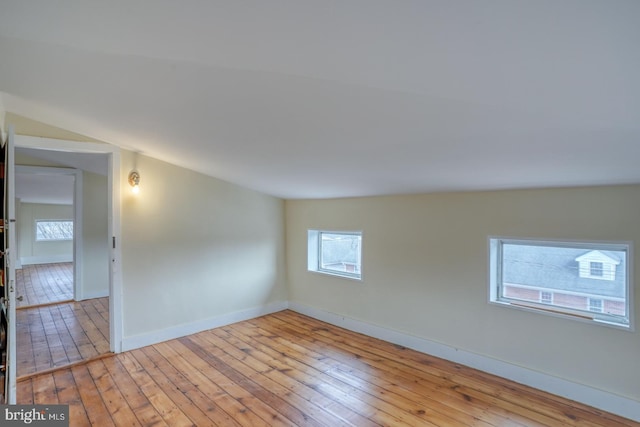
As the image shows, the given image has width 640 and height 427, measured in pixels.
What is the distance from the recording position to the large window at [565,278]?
241cm

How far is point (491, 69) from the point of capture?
1.16m

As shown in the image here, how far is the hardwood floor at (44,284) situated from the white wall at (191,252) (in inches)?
112

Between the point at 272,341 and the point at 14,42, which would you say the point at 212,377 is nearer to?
the point at 272,341

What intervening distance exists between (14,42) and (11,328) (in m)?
1.87

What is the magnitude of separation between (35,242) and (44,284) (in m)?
3.68

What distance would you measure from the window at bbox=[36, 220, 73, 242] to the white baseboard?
49 cm

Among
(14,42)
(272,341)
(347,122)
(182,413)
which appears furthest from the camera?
(272,341)

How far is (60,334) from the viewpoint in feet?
12.8

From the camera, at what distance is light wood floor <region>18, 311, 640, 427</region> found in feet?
7.54

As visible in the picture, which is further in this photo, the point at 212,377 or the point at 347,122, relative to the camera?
the point at 212,377

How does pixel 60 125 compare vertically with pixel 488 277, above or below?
above

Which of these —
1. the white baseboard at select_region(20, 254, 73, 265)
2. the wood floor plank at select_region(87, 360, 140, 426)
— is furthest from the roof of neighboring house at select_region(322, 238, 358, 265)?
the white baseboard at select_region(20, 254, 73, 265)

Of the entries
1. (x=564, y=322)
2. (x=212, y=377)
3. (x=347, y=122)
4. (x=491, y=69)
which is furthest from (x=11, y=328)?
(x=564, y=322)

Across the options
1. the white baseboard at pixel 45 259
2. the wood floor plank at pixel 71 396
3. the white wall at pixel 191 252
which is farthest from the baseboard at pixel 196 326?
the white baseboard at pixel 45 259
